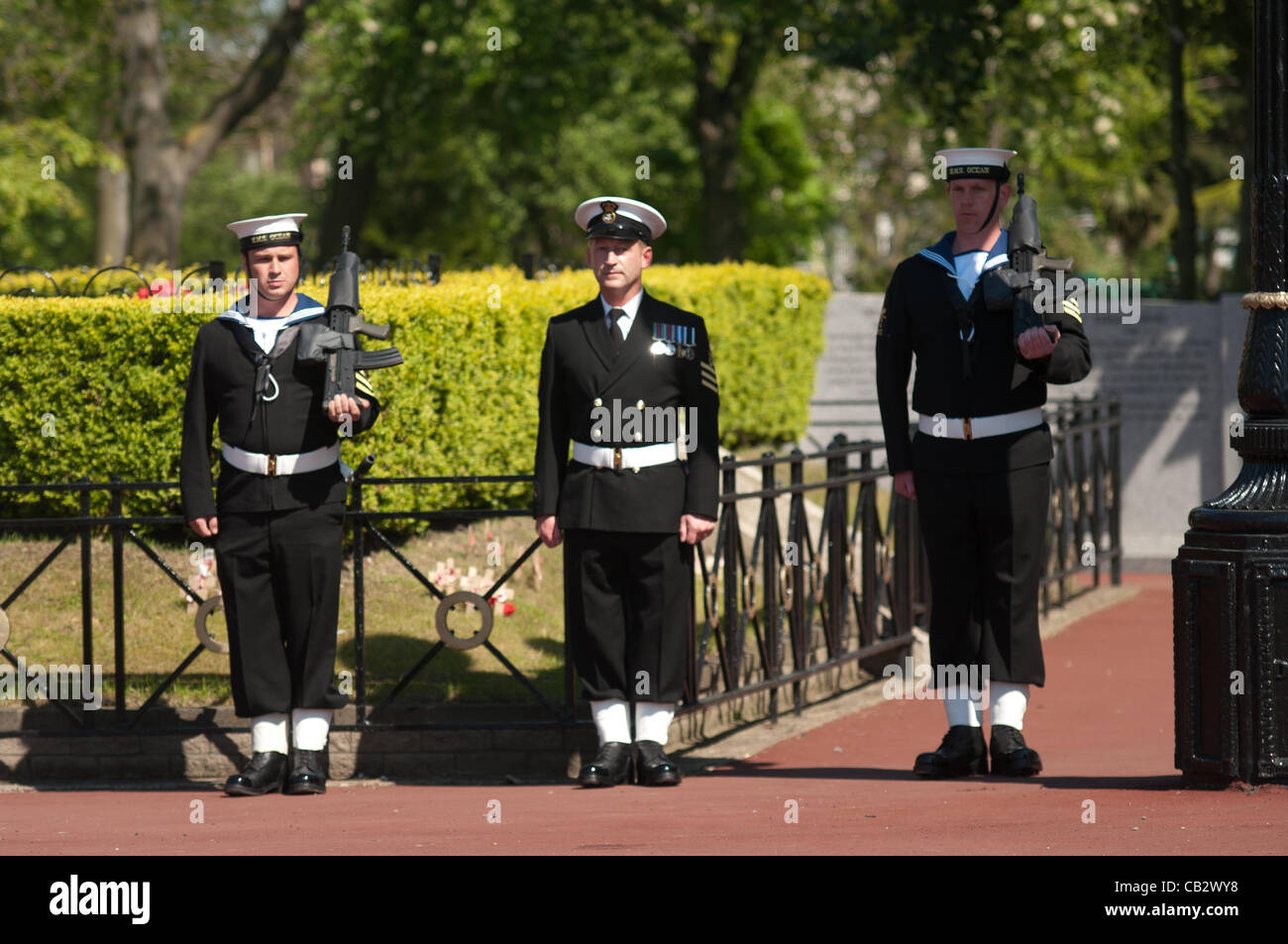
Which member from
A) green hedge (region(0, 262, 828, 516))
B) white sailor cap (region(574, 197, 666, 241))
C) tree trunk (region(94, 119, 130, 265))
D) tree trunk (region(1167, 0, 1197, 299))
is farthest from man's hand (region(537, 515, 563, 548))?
tree trunk (region(94, 119, 130, 265))

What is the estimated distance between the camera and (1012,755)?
6.60 meters

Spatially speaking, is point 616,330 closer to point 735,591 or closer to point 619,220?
point 619,220

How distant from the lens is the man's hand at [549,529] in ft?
22.5

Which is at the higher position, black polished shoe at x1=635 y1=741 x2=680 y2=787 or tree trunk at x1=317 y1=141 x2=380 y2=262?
tree trunk at x1=317 y1=141 x2=380 y2=262

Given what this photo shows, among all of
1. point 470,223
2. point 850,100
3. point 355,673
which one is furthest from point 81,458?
point 850,100

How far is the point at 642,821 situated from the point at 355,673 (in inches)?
87.3

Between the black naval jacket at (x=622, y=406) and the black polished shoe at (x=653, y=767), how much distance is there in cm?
84

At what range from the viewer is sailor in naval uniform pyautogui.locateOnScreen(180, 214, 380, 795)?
679cm

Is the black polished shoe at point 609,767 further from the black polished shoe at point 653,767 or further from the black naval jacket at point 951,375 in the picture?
the black naval jacket at point 951,375

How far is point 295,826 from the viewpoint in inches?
235

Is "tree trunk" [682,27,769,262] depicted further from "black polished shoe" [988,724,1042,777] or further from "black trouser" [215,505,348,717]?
"black polished shoe" [988,724,1042,777]

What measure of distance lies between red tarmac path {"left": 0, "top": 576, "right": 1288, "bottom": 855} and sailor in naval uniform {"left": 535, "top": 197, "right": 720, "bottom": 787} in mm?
380

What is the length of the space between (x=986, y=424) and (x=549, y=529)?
66.4 inches

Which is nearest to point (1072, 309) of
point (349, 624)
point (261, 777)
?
point (261, 777)
